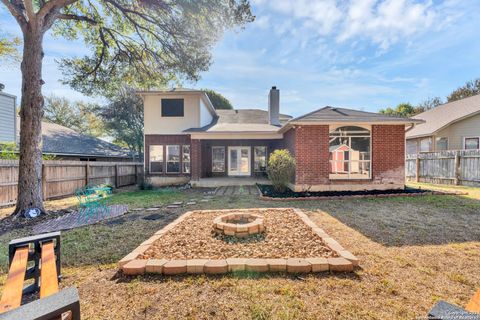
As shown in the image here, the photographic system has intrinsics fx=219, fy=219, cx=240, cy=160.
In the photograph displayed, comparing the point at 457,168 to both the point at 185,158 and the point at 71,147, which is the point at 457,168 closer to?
the point at 185,158

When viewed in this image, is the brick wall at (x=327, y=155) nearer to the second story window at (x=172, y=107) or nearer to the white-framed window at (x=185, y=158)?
the white-framed window at (x=185, y=158)

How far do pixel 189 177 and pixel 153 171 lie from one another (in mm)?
2390

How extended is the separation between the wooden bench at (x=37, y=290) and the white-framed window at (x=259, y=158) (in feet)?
43.9

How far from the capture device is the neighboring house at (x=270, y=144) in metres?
9.49

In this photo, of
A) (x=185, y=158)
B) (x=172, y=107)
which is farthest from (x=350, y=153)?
(x=172, y=107)

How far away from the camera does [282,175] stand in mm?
9453

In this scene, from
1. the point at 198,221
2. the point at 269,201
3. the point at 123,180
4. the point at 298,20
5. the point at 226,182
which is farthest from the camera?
the point at 123,180

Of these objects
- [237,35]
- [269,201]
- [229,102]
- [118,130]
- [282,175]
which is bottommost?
[269,201]

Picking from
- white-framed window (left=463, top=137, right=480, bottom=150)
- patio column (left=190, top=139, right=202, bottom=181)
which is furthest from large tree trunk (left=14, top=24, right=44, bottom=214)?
white-framed window (left=463, top=137, right=480, bottom=150)

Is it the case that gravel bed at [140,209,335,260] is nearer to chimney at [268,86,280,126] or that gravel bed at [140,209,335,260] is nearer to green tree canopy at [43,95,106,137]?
chimney at [268,86,280,126]

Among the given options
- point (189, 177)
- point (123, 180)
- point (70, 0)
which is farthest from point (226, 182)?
point (70, 0)

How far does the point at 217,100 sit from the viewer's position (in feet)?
95.8

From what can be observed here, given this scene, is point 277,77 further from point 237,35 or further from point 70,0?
point 70,0

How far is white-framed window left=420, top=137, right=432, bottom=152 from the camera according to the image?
52.3 ft
